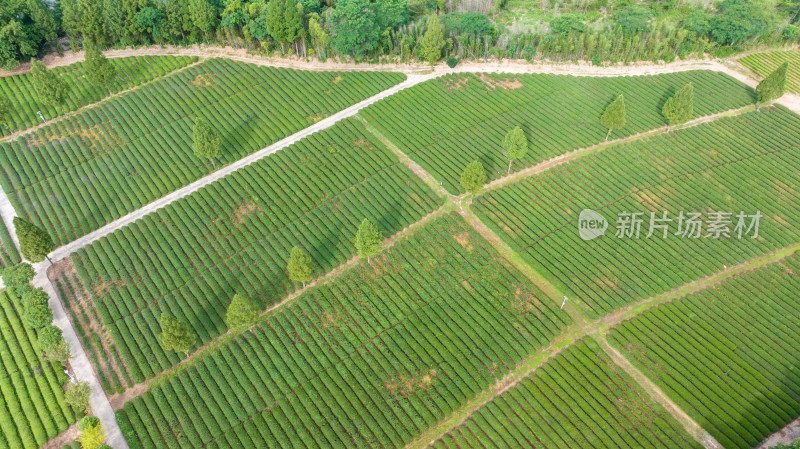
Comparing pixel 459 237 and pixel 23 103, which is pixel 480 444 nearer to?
pixel 459 237

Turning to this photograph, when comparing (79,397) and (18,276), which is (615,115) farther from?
(18,276)

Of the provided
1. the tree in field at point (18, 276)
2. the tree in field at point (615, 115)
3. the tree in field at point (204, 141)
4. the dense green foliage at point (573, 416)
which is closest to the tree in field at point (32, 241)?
the tree in field at point (18, 276)

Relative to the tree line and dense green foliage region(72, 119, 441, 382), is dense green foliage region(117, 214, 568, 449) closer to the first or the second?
dense green foliage region(72, 119, 441, 382)

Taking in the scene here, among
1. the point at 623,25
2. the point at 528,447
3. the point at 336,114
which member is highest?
the point at 623,25

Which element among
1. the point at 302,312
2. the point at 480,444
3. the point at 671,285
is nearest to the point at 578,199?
the point at 671,285

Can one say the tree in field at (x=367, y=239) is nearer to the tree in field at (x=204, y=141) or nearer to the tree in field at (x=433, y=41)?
Answer: the tree in field at (x=204, y=141)

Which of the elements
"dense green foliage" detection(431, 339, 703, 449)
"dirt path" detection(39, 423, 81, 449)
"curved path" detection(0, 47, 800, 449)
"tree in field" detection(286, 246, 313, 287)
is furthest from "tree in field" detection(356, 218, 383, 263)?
"dirt path" detection(39, 423, 81, 449)

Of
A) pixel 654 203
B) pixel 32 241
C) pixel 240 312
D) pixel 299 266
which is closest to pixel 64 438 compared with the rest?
pixel 240 312
